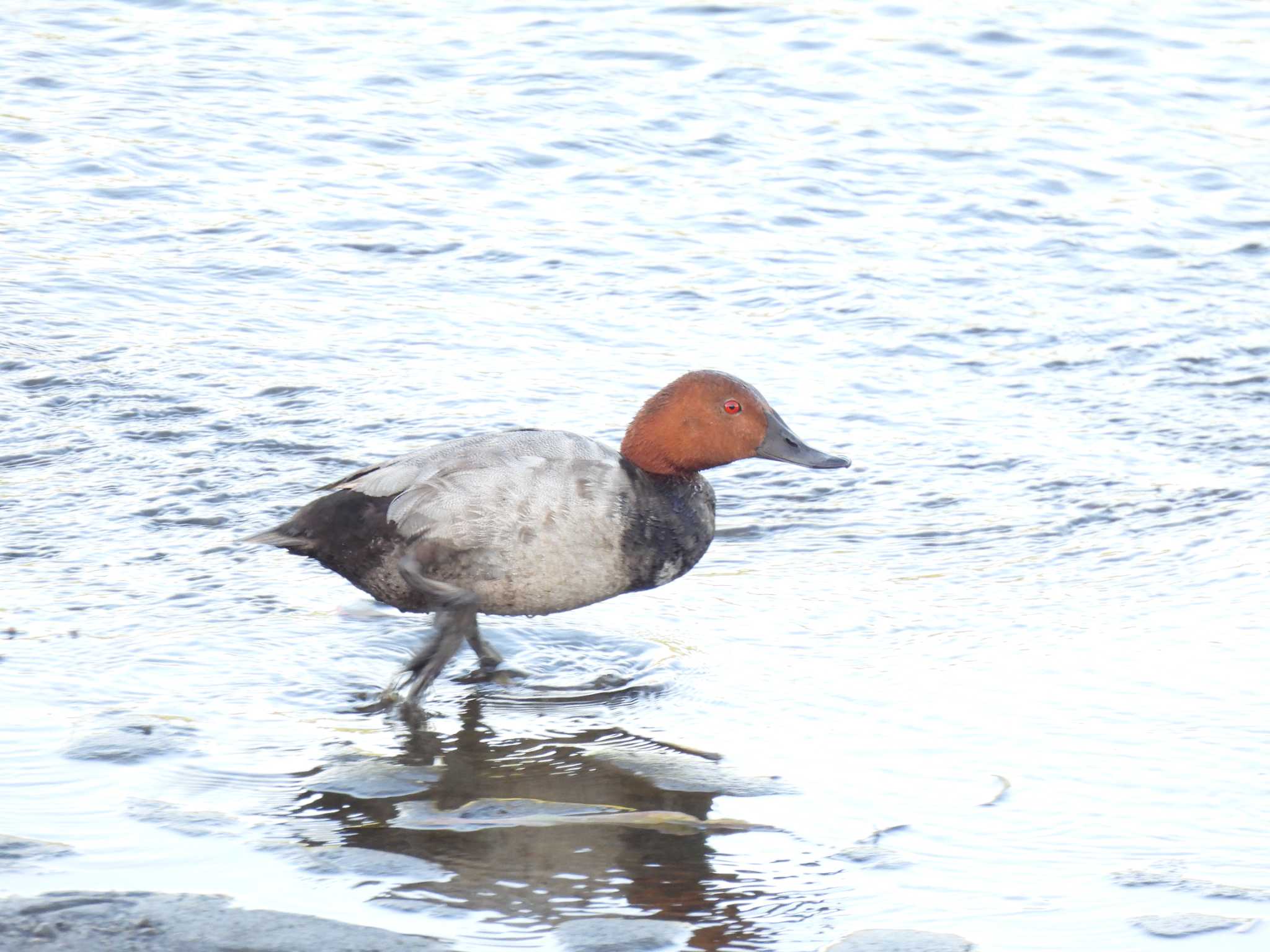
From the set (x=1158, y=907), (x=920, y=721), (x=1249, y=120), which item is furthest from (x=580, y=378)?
(x=1249, y=120)

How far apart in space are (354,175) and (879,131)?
321cm

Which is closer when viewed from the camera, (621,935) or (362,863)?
(621,935)

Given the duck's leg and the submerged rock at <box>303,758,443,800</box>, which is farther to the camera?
the duck's leg

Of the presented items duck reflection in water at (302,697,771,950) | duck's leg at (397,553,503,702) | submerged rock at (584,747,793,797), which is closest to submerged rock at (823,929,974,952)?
duck reflection in water at (302,697,771,950)

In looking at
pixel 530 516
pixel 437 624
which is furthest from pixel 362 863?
pixel 530 516

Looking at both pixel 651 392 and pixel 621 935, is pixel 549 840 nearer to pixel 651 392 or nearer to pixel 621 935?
pixel 621 935

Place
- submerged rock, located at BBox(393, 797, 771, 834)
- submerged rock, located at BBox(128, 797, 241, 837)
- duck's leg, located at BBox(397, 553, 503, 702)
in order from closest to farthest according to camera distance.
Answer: submerged rock, located at BBox(128, 797, 241, 837), submerged rock, located at BBox(393, 797, 771, 834), duck's leg, located at BBox(397, 553, 503, 702)

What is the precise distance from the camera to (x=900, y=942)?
12.4ft

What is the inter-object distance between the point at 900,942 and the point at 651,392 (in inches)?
168

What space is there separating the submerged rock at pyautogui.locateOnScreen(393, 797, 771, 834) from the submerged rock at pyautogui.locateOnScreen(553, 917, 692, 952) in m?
0.51

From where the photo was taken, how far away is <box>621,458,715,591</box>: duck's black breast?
17.4 ft

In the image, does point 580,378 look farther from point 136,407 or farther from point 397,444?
point 136,407

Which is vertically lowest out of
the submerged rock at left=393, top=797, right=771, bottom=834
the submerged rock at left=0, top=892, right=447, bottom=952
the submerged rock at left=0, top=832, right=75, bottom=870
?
the submerged rock at left=393, top=797, right=771, bottom=834

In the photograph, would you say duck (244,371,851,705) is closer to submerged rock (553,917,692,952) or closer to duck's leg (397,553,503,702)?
duck's leg (397,553,503,702)
